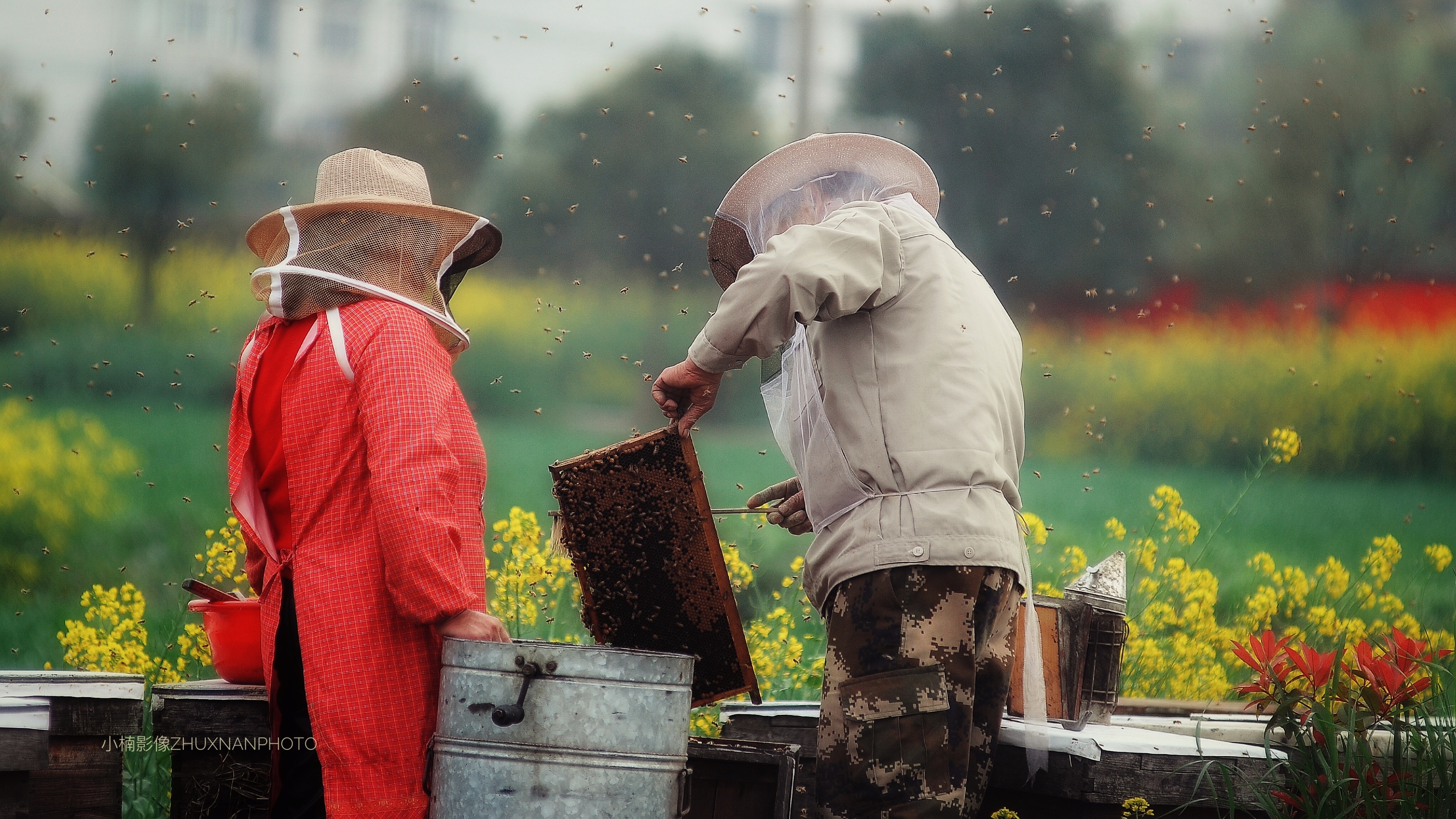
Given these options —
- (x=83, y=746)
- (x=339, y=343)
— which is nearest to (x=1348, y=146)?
(x=339, y=343)

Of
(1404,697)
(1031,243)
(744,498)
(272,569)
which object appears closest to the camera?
(272,569)

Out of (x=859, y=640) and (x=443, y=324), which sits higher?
(x=443, y=324)

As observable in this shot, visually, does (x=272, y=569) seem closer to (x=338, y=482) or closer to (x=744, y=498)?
(x=338, y=482)

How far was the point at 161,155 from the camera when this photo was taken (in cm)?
491

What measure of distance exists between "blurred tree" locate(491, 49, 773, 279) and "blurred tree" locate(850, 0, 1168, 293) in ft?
3.04

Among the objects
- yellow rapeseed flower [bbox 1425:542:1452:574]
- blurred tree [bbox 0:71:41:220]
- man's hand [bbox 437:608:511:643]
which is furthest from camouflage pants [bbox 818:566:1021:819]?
blurred tree [bbox 0:71:41:220]

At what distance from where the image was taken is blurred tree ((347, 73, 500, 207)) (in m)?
5.12

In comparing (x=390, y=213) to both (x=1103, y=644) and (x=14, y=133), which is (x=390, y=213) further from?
(x=14, y=133)

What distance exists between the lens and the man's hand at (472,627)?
2.24 m

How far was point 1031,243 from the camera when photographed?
585 cm

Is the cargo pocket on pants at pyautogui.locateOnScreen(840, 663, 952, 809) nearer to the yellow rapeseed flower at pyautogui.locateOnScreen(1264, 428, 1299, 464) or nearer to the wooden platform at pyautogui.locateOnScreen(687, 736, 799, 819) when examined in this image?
the wooden platform at pyautogui.locateOnScreen(687, 736, 799, 819)

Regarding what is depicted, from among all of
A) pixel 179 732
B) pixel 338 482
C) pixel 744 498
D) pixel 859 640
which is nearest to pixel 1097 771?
pixel 859 640

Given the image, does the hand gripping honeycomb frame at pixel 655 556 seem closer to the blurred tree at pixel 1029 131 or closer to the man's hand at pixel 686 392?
the man's hand at pixel 686 392

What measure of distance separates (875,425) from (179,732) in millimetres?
1732
